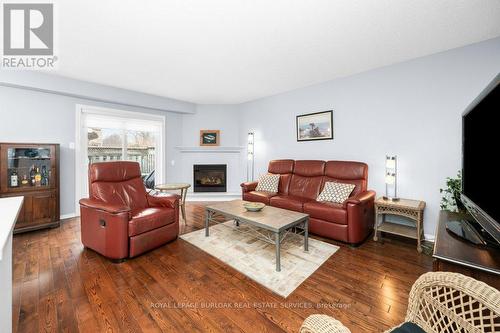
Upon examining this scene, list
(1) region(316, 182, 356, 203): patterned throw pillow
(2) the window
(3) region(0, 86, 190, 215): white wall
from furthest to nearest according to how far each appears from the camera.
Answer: (2) the window, (3) region(0, 86, 190, 215): white wall, (1) region(316, 182, 356, 203): patterned throw pillow

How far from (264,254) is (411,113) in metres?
2.80

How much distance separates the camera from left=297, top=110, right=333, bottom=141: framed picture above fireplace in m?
3.76

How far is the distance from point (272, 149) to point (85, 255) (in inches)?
144

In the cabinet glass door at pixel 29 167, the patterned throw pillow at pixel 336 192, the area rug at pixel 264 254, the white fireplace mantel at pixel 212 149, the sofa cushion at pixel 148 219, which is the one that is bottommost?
the area rug at pixel 264 254

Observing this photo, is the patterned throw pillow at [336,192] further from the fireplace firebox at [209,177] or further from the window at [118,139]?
the window at [118,139]

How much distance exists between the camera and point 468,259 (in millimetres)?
1111

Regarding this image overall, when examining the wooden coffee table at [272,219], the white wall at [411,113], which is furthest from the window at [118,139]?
the white wall at [411,113]

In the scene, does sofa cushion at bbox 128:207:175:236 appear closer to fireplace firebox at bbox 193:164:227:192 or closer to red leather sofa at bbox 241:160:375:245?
red leather sofa at bbox 241:160:375:245

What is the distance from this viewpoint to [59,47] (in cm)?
250

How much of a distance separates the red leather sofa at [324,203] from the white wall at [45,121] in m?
3.24

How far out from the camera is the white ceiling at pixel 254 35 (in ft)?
6.00

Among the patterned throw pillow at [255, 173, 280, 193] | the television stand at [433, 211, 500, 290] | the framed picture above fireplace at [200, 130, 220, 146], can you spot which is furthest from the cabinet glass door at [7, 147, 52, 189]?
the television stand at [433, 211, 500, 290]

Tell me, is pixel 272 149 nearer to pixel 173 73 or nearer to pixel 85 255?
pixel 173 73

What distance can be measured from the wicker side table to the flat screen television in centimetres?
88
